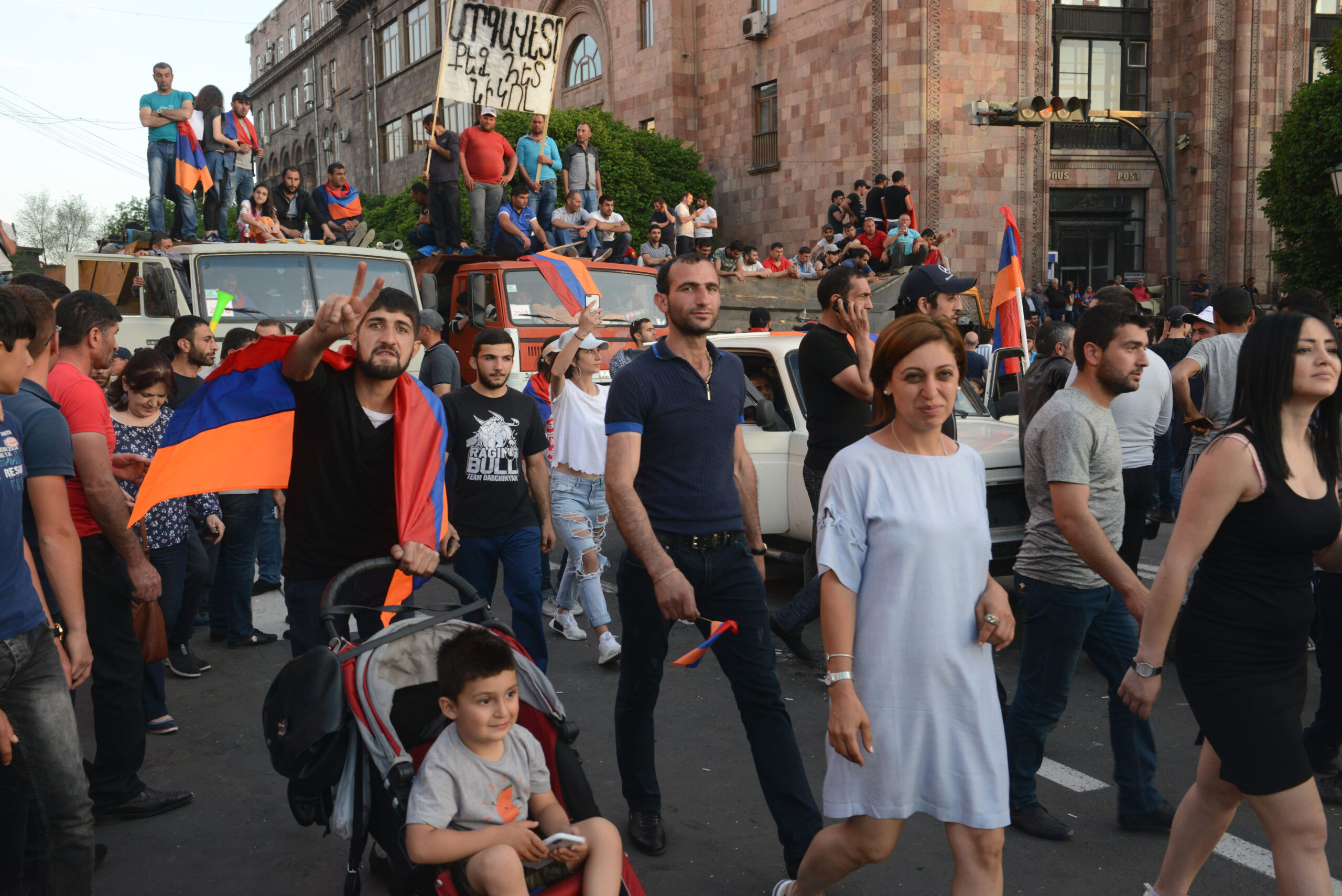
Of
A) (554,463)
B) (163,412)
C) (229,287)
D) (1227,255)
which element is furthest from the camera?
(1227,255)

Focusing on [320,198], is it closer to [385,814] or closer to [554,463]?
[554,463]

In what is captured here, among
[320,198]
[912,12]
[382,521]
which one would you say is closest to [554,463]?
[382,521]

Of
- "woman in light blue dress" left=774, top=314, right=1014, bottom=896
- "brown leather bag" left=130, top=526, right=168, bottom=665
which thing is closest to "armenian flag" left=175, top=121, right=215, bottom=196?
"brown leather bag" left=130, top=526, right=168, bottom=665

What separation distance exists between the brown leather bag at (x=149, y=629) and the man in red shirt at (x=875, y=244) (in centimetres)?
1760

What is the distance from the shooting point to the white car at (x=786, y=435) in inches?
291

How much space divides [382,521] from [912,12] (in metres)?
25.3

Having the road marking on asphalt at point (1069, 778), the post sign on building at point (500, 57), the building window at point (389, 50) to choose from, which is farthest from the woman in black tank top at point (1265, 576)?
the building window at point (389, 50)

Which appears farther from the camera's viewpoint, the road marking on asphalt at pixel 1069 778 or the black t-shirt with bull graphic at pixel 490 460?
the black t-shirt with bull graphic at pixel 490 460

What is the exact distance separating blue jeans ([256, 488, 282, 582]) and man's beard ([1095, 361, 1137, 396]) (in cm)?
614

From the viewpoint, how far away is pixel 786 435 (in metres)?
7.84

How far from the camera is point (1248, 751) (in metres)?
3.00

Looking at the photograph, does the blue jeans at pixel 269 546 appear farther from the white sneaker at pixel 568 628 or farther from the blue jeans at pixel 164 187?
the blue jeans at pixel 164 187

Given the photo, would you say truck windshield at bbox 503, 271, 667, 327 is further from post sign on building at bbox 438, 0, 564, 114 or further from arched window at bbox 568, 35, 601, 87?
arched window at bbox 568, 35, 601, 87

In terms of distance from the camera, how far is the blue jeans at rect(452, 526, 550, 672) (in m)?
5.58
